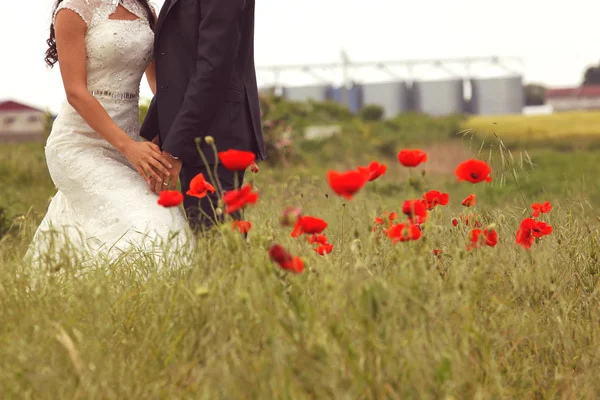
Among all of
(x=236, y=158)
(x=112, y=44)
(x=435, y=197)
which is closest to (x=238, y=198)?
(x=236, y=158)

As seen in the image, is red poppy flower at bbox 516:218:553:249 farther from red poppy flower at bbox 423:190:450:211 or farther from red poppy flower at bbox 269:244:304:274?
red poppy flower at bbox 269:244:304:274

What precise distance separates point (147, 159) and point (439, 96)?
116ft

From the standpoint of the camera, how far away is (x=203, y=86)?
3.11 m

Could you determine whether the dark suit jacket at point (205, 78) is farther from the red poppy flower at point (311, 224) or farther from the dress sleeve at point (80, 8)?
the red poppy flower at point (311, 224)

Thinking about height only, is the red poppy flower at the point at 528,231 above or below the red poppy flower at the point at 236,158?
below

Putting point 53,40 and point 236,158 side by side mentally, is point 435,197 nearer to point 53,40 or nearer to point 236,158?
point 236,158

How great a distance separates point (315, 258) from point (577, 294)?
48.4 inches

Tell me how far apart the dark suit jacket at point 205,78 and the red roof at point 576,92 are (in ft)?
171

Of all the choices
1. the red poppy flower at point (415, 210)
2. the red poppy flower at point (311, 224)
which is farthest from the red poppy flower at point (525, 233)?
the red poppy flower at point (311, 224)

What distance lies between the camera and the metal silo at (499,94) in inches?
1480

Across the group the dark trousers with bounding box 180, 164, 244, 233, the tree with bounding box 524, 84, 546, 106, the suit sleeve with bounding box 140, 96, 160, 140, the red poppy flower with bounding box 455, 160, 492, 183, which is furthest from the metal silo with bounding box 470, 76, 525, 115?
the red poppy flower with bounding box 455, 160, 492, 183

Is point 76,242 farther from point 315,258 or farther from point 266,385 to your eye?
point 266,385

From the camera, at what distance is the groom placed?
3104mm

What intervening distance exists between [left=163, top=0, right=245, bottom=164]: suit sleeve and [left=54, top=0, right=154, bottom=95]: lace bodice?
448 millimetres
